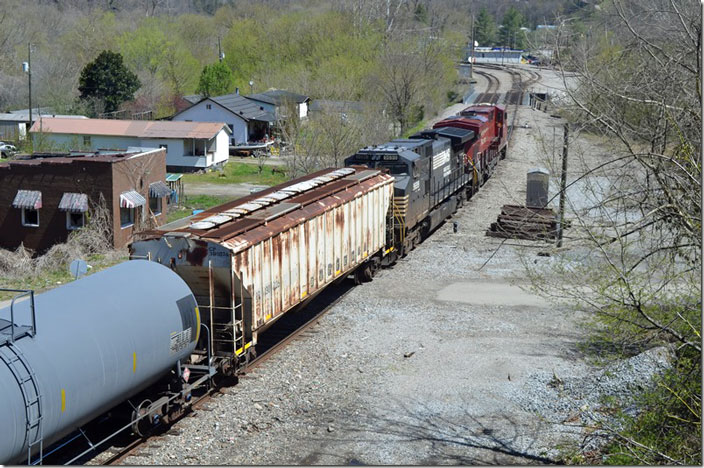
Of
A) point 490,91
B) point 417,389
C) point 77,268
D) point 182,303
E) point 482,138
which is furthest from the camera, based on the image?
point 490,91

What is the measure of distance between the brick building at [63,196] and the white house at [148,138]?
863 inches

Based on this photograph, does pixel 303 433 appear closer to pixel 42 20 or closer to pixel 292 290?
pixel 292 290

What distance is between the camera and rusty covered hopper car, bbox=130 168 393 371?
15.7 meters

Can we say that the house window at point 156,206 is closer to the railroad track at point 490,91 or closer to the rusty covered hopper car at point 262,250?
the rusty covered hopper car at point 262,250

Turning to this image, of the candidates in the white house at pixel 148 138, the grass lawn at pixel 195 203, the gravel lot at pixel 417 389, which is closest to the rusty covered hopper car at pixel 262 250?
the gravel lot at pixel 417 389

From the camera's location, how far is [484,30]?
13838 cm

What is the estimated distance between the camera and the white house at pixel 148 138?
57.2m

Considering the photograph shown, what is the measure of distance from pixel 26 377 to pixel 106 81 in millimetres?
68764

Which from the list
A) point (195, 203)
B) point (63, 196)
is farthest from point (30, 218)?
point (195, 203)

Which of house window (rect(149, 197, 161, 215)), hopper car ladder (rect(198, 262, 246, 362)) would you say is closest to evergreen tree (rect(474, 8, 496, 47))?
house window (rect(149, 197, 161, 215))

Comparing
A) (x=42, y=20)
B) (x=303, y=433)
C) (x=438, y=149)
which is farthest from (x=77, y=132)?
(x=42, y=20)

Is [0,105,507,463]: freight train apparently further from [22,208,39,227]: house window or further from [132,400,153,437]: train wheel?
[22,208,39,227]: house window

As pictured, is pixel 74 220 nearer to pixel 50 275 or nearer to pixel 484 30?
pixel 50 275

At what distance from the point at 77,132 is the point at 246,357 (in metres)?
45.7
